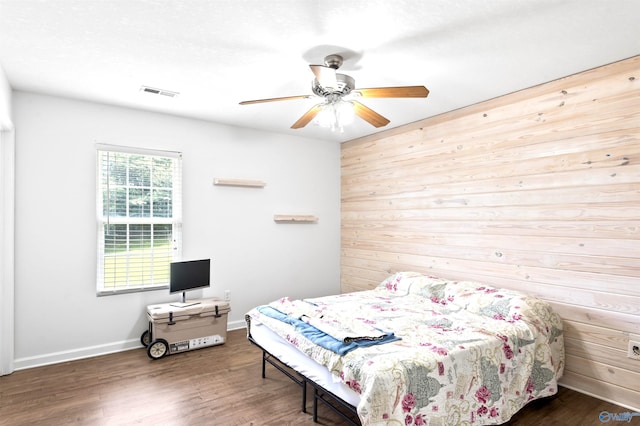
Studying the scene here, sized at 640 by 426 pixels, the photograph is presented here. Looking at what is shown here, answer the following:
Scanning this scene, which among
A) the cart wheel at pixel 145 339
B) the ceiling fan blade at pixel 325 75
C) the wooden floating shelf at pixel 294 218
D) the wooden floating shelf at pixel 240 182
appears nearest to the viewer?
the ceiling fan blade at pixel 325 75

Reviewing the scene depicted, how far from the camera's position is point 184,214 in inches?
164

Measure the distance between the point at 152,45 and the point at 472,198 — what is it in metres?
3.15

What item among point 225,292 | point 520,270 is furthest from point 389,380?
point 225,292

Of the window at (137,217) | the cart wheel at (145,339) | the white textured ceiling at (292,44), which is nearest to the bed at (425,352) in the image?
the cart wheel at (145,339)

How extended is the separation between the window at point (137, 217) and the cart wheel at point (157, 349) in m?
0.65

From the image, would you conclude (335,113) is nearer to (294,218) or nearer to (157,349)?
(294,218)

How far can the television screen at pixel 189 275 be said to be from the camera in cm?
382

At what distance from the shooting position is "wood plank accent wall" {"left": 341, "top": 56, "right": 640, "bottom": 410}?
8.75 feet

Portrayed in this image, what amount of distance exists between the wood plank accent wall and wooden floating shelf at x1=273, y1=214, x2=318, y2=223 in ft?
4.17

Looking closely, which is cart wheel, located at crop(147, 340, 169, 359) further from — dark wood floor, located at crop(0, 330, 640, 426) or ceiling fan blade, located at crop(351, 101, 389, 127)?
ceiling fan blade, located at crop(351, 101, 389, 127)

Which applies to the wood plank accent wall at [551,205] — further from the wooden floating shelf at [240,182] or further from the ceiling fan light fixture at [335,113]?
the wooden floating shelf at [240,182]

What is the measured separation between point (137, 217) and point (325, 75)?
2.76 meters

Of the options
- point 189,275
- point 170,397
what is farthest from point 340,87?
point 170,397

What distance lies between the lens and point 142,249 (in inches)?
154
